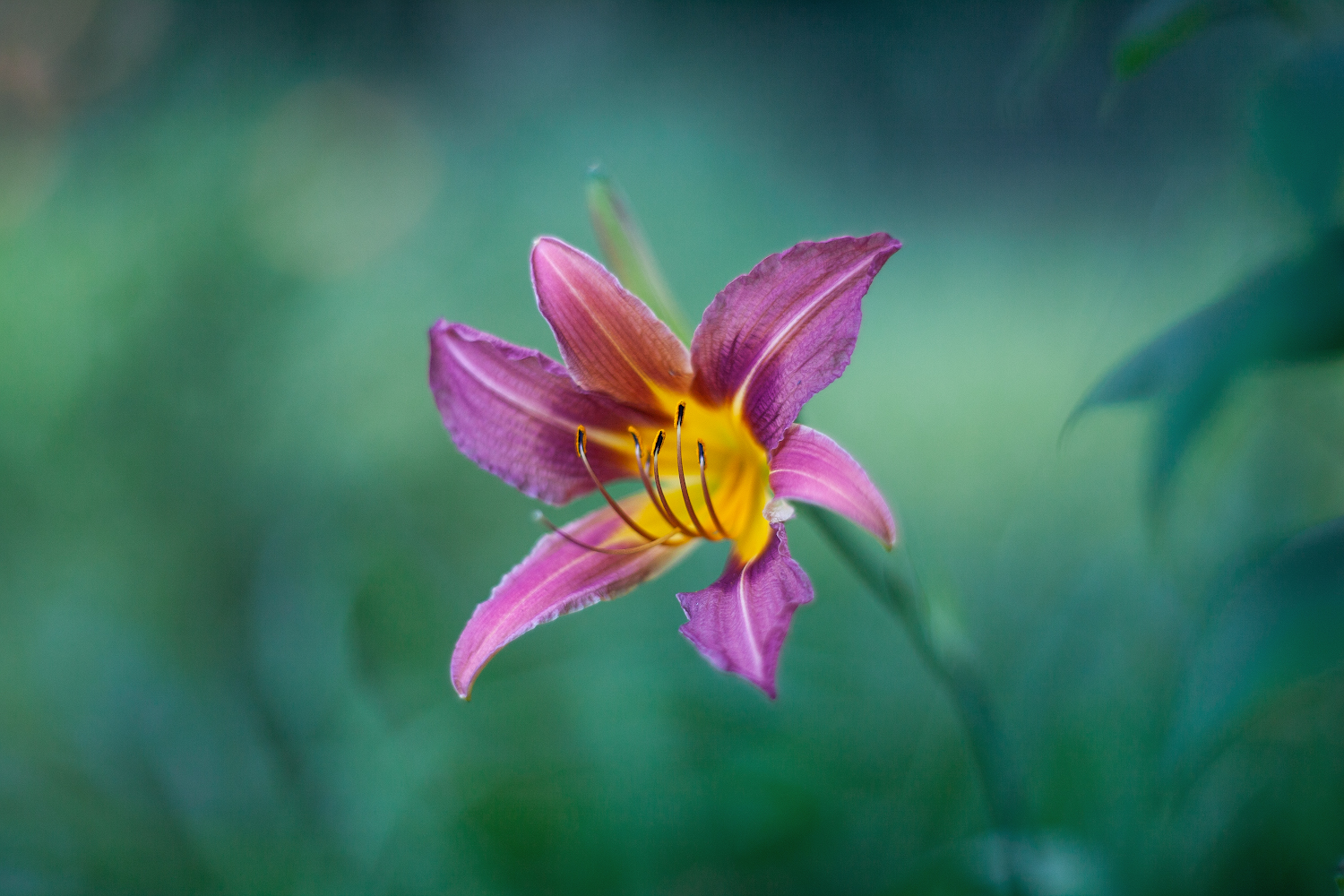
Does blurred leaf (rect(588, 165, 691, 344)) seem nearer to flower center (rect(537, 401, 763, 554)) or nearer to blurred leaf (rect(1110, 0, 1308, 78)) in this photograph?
flower center (rect(537, 401, 763, 554))

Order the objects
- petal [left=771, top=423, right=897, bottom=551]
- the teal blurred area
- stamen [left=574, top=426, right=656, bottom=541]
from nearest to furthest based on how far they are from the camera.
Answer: petal [left=771, top=423, right=897, bottom=551] < stamen [left=574, top=426, right=656, bottom=541] < the teal blurred area

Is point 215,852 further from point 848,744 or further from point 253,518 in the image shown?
point 848,744

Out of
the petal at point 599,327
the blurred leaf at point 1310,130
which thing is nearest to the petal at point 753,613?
the petal at point 599,327

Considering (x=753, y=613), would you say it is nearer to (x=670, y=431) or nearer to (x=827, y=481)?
(x=827, y=481)

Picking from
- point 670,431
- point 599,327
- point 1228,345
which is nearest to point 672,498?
point 670,431

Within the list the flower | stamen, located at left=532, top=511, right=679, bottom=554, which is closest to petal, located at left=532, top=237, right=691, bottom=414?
the flower

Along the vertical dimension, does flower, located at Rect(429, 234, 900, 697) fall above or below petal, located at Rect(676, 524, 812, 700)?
above
